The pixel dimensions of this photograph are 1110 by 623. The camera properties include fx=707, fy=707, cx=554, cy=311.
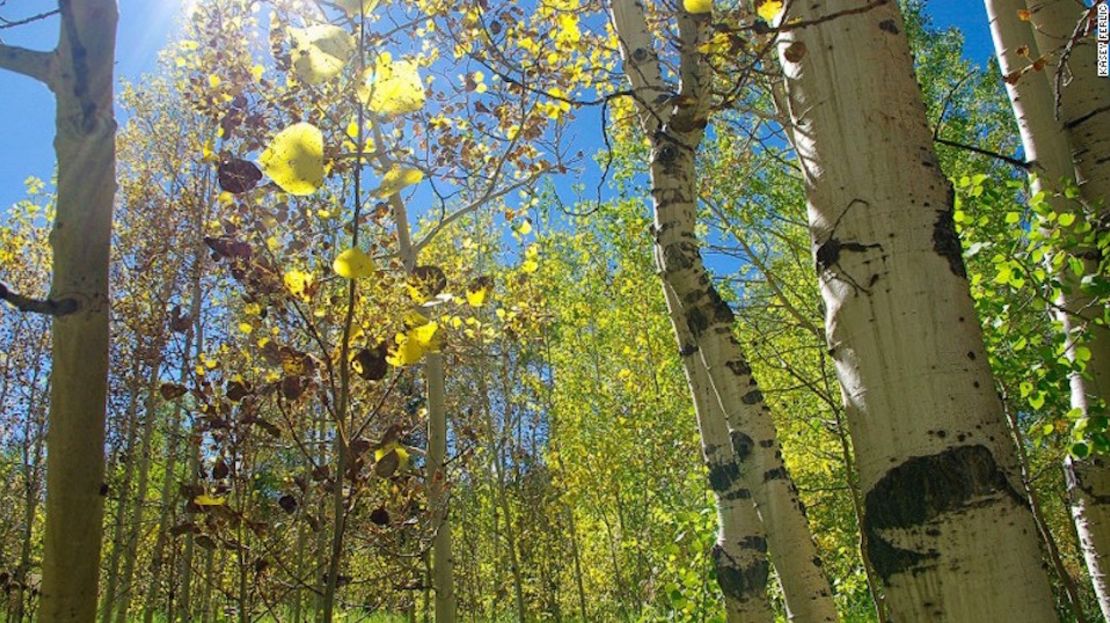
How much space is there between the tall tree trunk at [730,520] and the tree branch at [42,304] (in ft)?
5.05

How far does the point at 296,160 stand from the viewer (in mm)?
705

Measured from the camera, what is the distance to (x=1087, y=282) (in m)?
2.20

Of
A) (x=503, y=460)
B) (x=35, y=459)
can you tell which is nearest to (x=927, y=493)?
(x=35, y=459)

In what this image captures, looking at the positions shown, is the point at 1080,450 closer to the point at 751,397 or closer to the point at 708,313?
the point at 751,397

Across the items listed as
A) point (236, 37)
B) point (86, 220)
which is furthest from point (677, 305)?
point (236, 37)

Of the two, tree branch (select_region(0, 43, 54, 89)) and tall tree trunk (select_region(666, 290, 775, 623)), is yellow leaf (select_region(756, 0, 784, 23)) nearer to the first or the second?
tall tree trunk (select_region(666, 290, 775, 623))

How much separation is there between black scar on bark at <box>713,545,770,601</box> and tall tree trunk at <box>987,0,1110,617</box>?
1228 mm

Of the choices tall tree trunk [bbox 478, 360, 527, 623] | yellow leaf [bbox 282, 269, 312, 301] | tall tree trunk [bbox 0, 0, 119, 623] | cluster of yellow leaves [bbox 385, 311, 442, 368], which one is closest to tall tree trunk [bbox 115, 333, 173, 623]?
tall tree trunk [bbox 478, 360, 527, 623]

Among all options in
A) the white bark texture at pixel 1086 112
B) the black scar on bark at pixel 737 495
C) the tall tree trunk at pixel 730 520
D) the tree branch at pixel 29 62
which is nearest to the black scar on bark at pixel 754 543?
the tall tree trunk at pixel 730 520

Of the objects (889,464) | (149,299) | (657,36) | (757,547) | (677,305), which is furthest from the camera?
(149,299)

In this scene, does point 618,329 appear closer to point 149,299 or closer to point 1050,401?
point 149,299

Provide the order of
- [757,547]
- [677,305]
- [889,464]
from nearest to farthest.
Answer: [889,464] → [757,547] → [677,305]

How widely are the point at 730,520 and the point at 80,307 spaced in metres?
1.84

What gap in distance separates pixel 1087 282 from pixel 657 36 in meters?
2.71
